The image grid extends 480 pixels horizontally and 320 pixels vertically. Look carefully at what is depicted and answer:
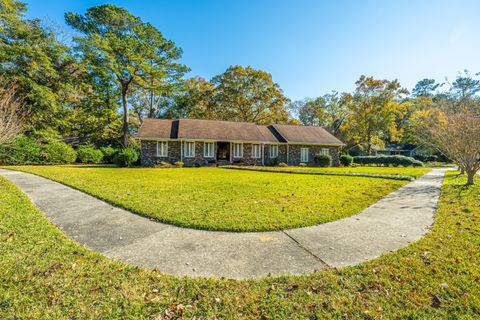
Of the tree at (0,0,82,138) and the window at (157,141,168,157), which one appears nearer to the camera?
the tree at (0,0,82,138)

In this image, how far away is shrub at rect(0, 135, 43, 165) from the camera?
16984mm

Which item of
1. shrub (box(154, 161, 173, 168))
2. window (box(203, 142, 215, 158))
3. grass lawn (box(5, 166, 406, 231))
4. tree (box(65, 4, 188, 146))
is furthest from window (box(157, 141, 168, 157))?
grass lawn (box(5, 166, 406, 231))

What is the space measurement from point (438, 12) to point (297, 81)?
14773 mm

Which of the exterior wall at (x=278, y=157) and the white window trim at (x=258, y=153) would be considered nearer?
the white window trim at (x=258, y=153)

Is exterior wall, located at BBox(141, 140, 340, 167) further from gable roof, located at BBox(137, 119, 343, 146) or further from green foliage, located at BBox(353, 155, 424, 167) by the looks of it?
green foliage, located at BBox(353, 155, 424, 167)

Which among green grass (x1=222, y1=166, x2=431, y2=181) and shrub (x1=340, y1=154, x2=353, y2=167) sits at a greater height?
shrub (x1=340, y1=154, x2=353, y2=167)

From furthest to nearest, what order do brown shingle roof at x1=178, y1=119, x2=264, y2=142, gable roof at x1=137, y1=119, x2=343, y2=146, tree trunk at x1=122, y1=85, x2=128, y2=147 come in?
tree trunk at x1=122, y1=85, x2=128, y2=147 → brown shingle roof at x1=178, y1=119, x2=264, y2=142 → gable roof at x1=137, y1=119, x2=343, y2=146

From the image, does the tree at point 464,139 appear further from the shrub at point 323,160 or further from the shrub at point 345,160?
the shrub at point 345,160

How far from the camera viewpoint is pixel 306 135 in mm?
24281

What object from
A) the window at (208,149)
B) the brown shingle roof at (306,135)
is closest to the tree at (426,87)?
the brown shingle roof at (306,135)

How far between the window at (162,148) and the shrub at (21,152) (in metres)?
9.72

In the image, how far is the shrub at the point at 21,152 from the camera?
16984mm

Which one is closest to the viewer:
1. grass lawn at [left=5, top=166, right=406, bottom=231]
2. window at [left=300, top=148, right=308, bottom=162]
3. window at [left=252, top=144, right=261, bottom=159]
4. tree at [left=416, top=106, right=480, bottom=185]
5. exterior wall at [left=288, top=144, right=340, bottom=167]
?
grass lawn at [left=5, top=166, right=406, bottom=231]

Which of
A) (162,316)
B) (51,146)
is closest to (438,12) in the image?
(162,316)
